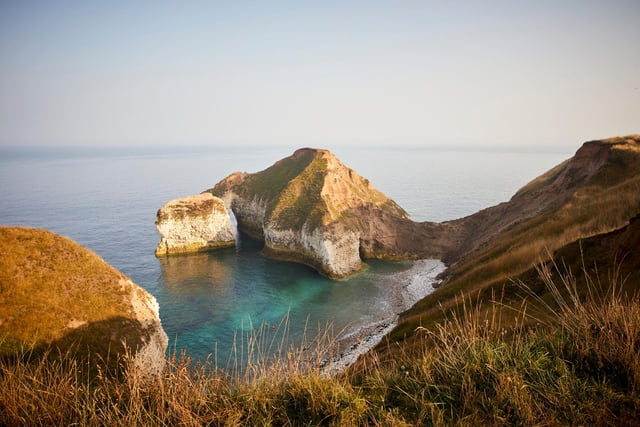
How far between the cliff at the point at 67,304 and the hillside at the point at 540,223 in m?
19.3

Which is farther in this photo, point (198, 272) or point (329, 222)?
point (329, 222)

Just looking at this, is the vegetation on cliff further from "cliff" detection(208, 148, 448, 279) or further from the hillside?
"cliff" detection(208, 148, 448, 279)

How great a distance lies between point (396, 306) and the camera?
142ft

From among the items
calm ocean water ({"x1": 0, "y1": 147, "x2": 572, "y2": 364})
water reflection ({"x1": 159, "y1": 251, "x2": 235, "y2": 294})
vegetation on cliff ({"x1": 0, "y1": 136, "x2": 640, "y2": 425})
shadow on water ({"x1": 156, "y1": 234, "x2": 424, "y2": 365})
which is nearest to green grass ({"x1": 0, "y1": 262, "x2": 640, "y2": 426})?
vegetation on cliff ({"x1": 0, "y1": 136, "x2": 640, "y2": 425})

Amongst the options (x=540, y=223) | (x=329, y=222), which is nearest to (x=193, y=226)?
(x=329, y=222)

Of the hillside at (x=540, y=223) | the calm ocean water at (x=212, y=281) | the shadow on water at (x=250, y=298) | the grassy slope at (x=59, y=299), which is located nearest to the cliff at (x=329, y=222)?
the shadow on water at (x=250, y=298)

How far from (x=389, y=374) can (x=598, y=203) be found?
35.0 metres

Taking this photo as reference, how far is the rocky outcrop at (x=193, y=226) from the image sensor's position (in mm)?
63750

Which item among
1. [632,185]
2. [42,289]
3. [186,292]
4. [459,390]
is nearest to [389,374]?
[459,390]

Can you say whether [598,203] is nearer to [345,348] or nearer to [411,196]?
[345,348]

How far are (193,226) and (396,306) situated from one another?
4448cm

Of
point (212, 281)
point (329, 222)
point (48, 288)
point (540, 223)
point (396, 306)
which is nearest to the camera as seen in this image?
point (48, 288)

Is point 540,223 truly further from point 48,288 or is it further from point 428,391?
point 48,288

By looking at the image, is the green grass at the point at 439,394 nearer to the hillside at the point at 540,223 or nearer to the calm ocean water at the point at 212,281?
the hillside at the point at 540,223
